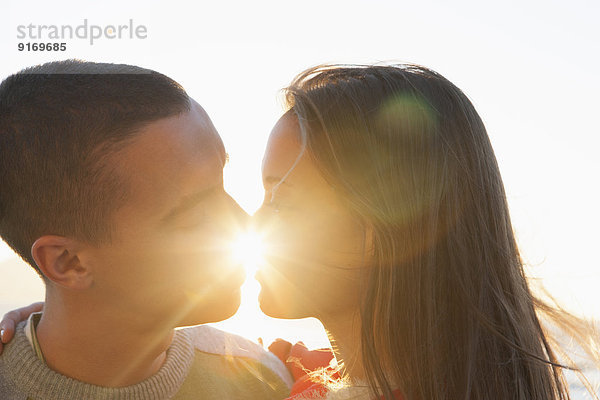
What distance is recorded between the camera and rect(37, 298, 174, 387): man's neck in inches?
97.3

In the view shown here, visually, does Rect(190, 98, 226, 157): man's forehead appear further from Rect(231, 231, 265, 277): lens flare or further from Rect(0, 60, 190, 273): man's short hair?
Rect(231, 231, 265, 277): lens flare

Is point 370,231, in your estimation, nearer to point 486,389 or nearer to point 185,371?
point 486,389

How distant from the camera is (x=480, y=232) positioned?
7.34ft

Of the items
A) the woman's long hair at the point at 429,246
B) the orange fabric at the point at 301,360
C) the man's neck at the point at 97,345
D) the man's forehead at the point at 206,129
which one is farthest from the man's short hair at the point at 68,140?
the orange fabric at the point at 301,360

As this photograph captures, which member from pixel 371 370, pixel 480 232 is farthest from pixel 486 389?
pixel 480 232

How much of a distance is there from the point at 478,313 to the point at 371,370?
480mm

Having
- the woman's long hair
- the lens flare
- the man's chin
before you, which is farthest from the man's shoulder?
the woman's long hair

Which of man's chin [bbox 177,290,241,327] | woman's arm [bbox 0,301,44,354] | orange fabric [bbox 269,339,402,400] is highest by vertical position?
man's chin [bbox 177,290,241,327]

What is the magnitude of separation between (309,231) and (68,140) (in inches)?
44.5

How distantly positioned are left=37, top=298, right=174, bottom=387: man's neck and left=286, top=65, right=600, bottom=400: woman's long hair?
1.10m

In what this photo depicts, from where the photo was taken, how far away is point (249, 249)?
2.70m

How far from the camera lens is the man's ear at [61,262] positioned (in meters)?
2.41

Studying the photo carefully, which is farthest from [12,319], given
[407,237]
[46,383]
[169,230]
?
[407,237]

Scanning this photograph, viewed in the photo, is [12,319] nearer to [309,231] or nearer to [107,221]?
[107,221]
